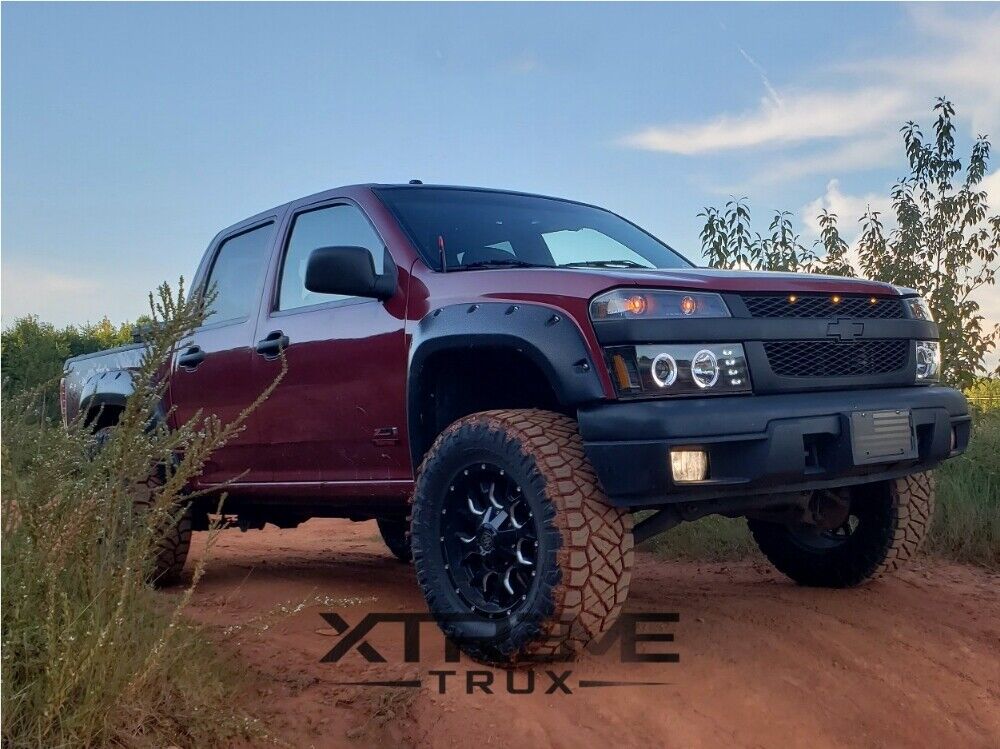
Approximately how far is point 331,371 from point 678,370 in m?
1.71

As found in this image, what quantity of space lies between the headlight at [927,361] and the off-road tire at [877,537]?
0.56m

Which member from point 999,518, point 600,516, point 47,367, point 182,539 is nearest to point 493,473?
point 600,516

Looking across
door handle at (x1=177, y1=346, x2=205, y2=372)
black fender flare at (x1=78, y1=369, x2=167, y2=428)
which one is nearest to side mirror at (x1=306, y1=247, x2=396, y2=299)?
door handle at (x1=177, y1=346, x2=205, y2=372)

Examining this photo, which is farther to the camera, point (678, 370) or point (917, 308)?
point (917, 308)

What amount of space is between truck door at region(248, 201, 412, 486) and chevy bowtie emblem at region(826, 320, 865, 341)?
1.64m

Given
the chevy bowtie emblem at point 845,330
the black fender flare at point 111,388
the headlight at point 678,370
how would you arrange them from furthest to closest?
the black fender flare at point 111,388 < the chevy bowtie emblem at point 845,330 < the headlight at point 678,370

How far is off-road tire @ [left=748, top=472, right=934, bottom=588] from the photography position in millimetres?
4684

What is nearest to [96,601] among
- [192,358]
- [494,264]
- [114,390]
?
[494,264]

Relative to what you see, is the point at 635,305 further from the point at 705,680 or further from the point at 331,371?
the point at 331,371

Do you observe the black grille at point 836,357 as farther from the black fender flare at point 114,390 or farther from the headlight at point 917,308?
the black fender flare at point 114,390

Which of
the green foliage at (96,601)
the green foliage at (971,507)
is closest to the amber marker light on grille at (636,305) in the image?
the green foliage at (96,601)

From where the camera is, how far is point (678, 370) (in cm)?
343

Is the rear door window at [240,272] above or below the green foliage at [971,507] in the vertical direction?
above

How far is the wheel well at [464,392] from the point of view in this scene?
13.3 ft
